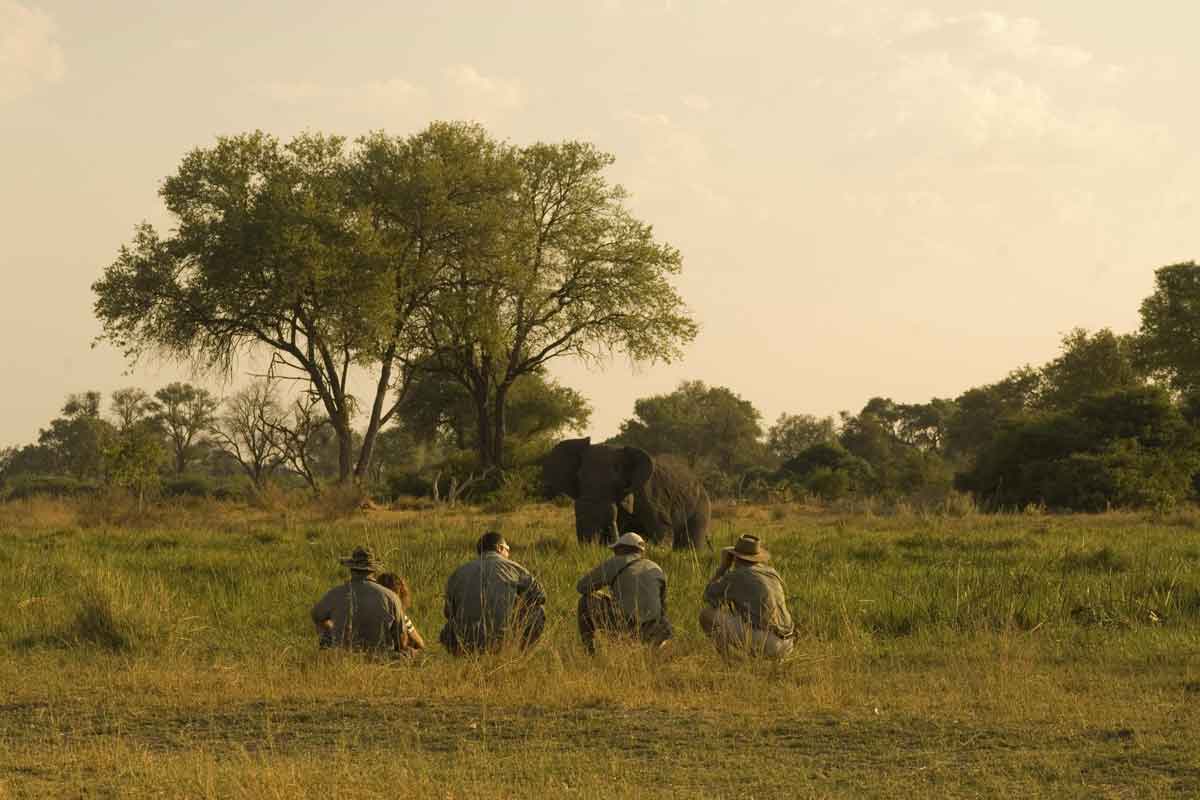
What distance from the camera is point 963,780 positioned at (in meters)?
7.08

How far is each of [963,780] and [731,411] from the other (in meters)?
58.8

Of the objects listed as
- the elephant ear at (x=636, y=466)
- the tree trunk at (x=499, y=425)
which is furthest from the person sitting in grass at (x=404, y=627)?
the tree trunk at (x=499, y=425)

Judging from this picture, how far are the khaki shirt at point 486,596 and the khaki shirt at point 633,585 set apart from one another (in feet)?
1.42

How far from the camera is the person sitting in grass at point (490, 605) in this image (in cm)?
1034

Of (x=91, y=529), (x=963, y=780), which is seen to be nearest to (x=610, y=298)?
(x=91, y=529)

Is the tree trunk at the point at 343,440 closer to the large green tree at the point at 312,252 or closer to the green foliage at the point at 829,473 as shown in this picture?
the large green tree at the point at 312,252

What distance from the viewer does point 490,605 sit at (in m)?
10.4

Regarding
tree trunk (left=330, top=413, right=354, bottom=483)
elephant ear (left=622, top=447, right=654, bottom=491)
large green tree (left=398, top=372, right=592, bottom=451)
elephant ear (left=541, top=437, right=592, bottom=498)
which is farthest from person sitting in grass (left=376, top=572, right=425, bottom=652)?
large green tree (left=398, top=372, right=592, bottom=451)

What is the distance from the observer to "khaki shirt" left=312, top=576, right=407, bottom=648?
412 inches

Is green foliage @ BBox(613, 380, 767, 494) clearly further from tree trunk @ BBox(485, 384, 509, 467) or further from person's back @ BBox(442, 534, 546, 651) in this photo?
person's back @ BBox(442, 534, 546, 651)

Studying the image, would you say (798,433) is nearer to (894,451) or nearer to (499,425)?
(894,451)

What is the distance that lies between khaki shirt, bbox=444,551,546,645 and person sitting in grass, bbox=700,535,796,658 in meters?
1.29

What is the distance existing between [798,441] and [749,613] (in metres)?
68.1

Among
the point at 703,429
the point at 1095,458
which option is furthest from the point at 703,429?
the point at 1095,458
